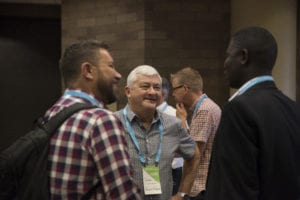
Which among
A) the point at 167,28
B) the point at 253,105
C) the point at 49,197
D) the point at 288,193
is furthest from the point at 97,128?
the point at 167,28

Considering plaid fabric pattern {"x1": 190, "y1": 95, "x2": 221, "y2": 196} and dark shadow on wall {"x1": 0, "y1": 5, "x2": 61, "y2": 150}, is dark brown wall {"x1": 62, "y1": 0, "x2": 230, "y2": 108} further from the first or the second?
dark shadow on wall {"x1": 0, "y1": 5, "x2": 61, "y2": 150}

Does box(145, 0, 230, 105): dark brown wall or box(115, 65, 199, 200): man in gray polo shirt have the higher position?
box(145, 0, 230, 105): dark brown wall

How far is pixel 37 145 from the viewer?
1.80 m

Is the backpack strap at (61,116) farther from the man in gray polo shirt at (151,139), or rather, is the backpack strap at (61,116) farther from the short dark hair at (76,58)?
the man in gray polo shirt at (151,139)

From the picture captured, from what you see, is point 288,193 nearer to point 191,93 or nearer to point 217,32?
point 191,93

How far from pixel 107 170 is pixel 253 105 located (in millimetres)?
565

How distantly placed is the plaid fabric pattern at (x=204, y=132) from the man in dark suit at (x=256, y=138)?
1722 millimetres

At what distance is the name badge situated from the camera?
9.24 feet

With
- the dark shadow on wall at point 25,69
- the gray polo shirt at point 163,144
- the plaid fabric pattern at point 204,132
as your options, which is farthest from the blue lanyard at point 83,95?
the dark shadow on wall at point 25,69

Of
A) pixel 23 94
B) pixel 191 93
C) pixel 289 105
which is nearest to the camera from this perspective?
pixel 289 105

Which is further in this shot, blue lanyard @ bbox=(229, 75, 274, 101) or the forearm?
the forearm

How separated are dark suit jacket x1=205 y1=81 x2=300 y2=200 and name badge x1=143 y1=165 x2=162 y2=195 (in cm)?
95

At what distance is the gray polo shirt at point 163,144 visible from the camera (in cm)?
286

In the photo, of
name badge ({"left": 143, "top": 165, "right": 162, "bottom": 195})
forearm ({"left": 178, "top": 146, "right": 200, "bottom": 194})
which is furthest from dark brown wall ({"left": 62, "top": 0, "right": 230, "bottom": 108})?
name badge ({"left": 143, "top": 165, "right": 162, "bottom": 195})
